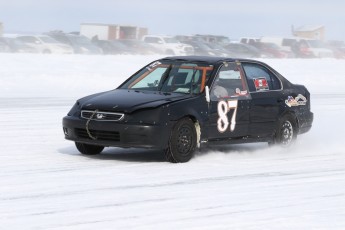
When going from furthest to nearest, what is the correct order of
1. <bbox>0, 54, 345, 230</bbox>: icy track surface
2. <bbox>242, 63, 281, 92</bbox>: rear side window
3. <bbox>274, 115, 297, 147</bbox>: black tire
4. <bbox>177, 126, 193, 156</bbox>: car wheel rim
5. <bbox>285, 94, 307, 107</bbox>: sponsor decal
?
1. <bbox>285, 94, 307, 107</bbox>: sponsor decal
2. <bbox>274, 115, 297, 147</bbox>: black tire
3. <bbox>242, 63, 281, 92</bbox>: rear side window
4. <bbox>177, 126, 193, 156</bbox>: car wheel rim
5. <bbox>0, 54, 345, 230</bbox>: icy track surface

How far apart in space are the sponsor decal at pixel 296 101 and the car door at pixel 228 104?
101 centimetres

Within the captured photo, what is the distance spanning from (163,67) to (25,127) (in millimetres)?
3928

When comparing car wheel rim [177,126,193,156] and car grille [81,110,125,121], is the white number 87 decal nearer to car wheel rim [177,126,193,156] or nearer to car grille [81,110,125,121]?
car wheel rim [177,126,193,156]

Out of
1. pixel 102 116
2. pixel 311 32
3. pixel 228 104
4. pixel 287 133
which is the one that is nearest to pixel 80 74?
pixel 287 133

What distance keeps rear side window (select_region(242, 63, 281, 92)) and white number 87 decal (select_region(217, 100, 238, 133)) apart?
0.60 meters

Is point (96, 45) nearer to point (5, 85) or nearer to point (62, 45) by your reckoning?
point (62, 45)

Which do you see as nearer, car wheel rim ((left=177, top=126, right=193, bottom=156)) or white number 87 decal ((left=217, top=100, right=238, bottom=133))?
car wheel rim ((left=177, top=126, right=193, bottom=156))

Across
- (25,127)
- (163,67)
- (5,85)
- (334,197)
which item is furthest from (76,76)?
(334,197)

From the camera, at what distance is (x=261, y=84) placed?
40.6ft

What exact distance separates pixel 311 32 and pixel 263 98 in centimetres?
6382

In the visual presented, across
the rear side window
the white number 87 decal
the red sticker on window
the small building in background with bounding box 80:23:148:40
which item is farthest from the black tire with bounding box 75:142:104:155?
the small building in background with bounding box 80:23:148:40

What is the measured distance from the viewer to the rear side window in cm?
1217

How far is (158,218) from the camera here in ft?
24.2

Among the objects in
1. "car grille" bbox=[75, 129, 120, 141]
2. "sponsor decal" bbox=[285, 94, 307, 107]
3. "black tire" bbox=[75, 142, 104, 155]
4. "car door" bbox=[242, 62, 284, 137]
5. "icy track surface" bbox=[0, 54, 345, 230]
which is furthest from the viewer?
"sponsor decal" bbox=[285, 94, 307, 107]
